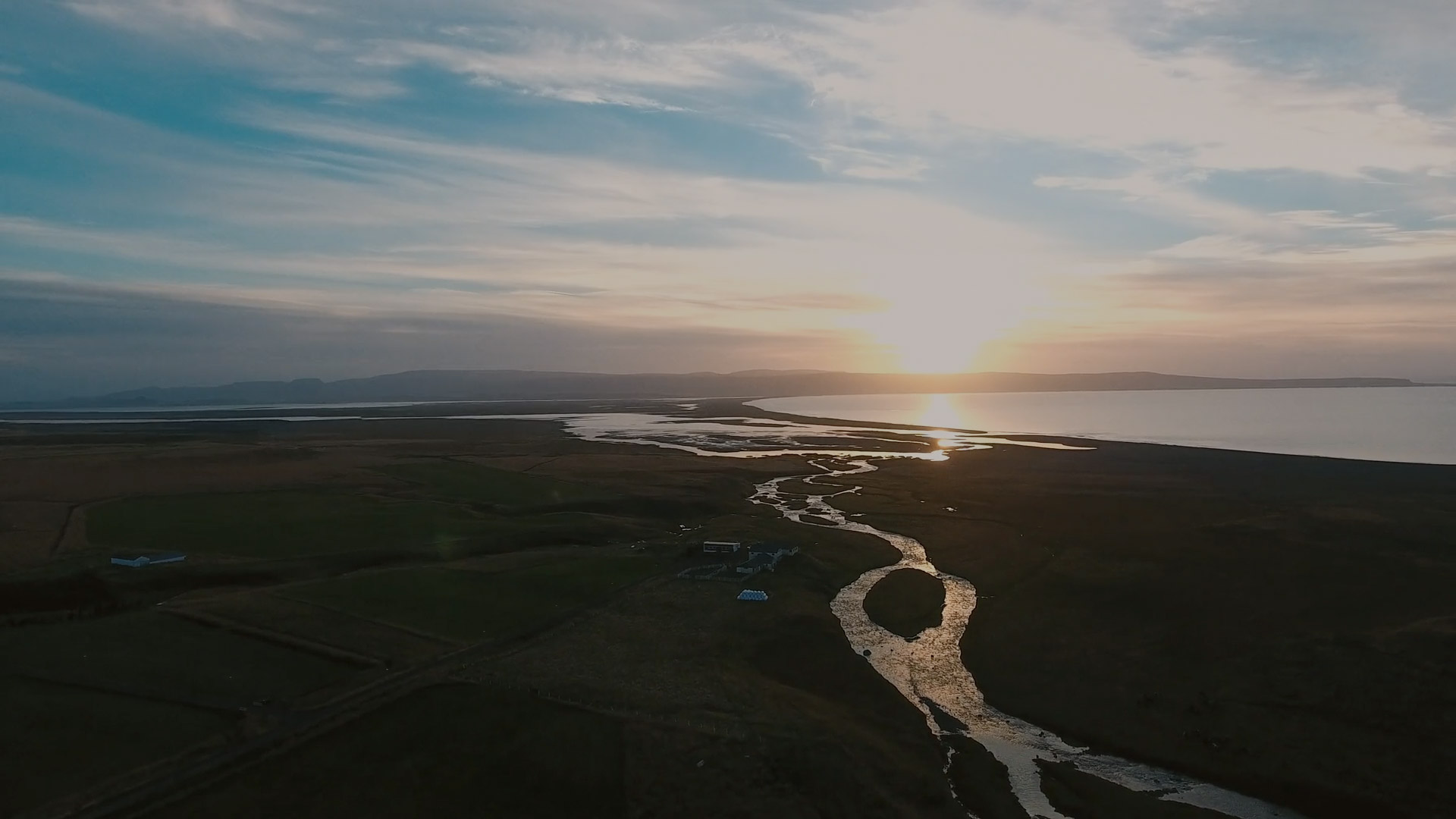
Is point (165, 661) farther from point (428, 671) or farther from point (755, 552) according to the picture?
point (755, 552)

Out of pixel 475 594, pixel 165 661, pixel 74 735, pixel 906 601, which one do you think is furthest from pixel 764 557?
pixel 74 735

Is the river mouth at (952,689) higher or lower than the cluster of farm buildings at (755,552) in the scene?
lower

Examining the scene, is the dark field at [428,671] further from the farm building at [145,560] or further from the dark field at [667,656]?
the farm building at [145,560]

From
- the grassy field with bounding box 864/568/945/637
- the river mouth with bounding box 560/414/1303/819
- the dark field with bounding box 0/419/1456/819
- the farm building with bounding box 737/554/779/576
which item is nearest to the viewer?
the dark field with bounding box 0/419/1456/819

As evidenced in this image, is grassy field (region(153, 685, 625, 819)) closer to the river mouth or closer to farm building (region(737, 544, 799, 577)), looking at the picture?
the river mouth

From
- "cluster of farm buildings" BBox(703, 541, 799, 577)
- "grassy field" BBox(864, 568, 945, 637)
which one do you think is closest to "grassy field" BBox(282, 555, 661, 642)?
"cluster of farm buildings" BBox(703, 541, 799, 577)

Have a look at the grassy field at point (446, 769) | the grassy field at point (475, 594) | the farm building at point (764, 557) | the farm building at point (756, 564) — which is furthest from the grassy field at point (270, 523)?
the grassy field at point (446, 769)

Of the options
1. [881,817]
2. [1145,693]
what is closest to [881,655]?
[1145,693]
